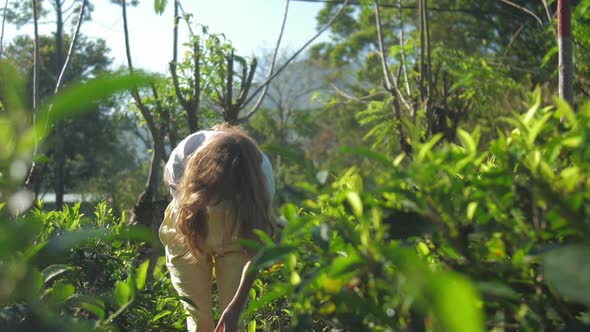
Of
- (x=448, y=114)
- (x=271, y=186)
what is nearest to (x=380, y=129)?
(x=448, y=114)

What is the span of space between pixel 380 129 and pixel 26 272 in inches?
413

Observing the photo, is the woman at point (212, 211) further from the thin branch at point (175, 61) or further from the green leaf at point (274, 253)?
the thin branch at point (175, 61)

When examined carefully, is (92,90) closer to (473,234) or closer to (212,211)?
(473,234)

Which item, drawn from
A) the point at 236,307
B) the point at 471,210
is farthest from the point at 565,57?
the point at 471,210

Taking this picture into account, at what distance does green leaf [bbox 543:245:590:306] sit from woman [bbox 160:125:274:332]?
2.08m

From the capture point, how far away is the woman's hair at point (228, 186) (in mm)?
2986

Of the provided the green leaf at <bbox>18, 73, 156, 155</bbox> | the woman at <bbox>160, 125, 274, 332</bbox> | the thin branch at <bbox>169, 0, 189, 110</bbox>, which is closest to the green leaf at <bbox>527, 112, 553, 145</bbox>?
the green leaf at <bbox>18, 73, 156, 155</bbox>

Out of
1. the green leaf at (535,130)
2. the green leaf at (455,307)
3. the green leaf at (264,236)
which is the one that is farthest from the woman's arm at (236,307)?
the green leaf at (455,307)

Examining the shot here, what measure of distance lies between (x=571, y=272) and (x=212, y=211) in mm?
2398

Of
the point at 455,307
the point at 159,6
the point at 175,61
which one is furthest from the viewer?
the point at 175,61

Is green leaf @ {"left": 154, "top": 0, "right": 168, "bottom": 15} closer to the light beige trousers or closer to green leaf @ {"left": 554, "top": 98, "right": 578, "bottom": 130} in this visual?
the light beige trousers

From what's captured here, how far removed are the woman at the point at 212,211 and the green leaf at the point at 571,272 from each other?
2.08 metres

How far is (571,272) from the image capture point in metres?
0.81

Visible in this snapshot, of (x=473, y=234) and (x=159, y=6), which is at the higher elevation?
(x=159, y=6)
